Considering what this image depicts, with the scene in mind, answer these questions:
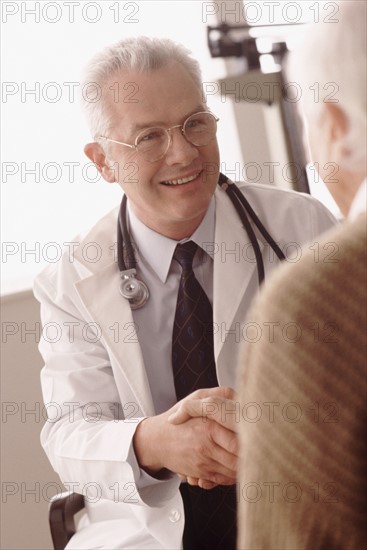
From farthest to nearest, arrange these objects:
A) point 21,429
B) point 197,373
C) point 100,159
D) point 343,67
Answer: point 21,429 → point 100,159 → point 197,373 → point 343,67

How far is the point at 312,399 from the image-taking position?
2.43ft

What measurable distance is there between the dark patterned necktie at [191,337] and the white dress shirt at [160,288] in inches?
1.0

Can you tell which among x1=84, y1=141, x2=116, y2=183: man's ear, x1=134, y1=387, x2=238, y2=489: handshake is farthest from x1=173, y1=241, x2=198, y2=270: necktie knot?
x1=134, y1=387, x2=238, y2=489: handshake

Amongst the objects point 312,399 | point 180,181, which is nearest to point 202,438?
point 180,181

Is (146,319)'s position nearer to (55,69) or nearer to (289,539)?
(289,539)

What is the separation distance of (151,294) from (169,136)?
33cm

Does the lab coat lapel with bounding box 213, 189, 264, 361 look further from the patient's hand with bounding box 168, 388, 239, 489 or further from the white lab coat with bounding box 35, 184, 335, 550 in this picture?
the patient's hand with bounding box 168, 388, 239, 489

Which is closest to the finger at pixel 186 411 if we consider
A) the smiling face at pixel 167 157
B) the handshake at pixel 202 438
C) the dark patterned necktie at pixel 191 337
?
the handshake at pixel 202 438

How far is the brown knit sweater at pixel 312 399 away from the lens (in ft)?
2.40

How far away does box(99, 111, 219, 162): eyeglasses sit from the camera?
1.75m

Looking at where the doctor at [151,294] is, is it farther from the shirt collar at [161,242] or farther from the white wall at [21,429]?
the white wall at [21,429]

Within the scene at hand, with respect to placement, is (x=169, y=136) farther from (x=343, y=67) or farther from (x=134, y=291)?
(x=343, y=67)

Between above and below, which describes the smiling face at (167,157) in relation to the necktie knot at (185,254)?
above

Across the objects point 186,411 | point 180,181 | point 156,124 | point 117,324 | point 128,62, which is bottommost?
point 186,411
